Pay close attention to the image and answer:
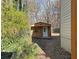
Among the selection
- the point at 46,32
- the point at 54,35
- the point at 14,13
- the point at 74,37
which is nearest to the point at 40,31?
the point at 46,32

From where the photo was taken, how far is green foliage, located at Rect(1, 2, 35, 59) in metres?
2.38

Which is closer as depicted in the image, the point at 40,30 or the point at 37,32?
the point at 37,32

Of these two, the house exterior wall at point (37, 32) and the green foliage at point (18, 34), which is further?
the house exterior wall at point (37, 32)

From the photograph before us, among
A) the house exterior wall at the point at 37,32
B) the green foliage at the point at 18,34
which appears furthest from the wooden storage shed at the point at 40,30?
the green foliage at the point at 18,34

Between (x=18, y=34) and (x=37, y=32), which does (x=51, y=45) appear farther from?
(x=18, y=34)

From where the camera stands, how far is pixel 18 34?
2.58m

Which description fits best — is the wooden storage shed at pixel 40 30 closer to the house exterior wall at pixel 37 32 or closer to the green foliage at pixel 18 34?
the house exterior wall at pixel 37 32

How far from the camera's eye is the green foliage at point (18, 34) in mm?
2375

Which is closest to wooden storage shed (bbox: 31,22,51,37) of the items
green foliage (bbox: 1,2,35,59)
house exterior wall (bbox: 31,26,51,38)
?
house exterior wall (bbox: 31,26,51,38)

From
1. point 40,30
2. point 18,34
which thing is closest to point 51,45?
point 40,30

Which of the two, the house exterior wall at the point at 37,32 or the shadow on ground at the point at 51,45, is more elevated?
the house exterior wall at the point at 37,32

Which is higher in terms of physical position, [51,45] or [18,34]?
[18,34]

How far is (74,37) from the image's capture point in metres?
1.55

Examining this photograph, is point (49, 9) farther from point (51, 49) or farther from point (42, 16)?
point (51, 49)
